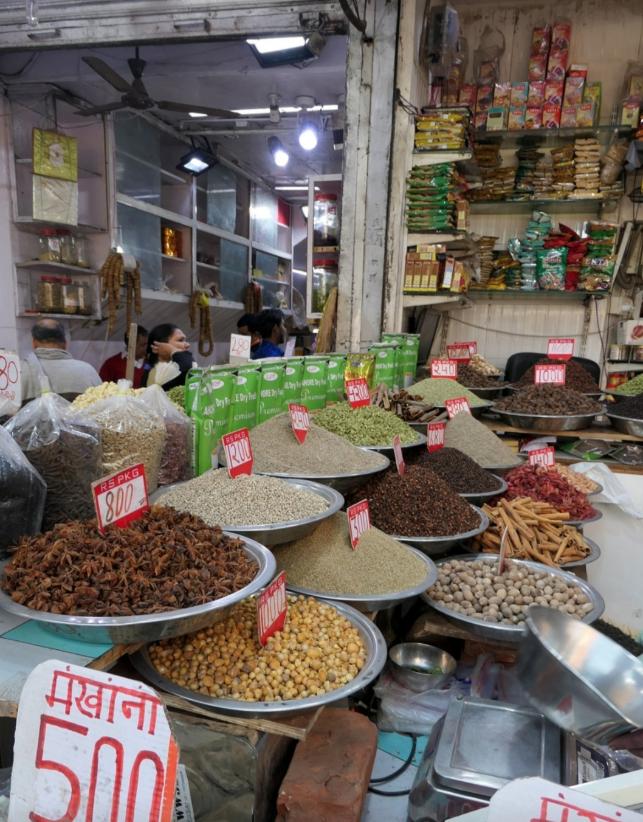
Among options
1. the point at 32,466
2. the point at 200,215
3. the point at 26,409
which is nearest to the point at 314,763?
the point at 32,466

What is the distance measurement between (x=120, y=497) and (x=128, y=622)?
1.15 ft

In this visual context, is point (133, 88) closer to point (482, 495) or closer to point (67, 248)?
point (67, 248)

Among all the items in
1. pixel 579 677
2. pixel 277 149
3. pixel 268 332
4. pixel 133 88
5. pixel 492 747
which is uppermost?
pixel 277 149

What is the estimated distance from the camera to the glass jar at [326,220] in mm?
3693

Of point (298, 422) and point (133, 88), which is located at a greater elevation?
point (133, 88)

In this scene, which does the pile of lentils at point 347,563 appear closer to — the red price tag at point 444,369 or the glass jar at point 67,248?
the red price tag at point 444,369

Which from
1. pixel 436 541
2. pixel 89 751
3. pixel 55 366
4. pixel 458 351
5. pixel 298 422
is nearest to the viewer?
pixel 89 751

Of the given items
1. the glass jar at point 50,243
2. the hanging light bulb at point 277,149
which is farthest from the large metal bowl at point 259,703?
the hanging light bulb at point 277,149

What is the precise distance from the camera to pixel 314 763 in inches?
45.1

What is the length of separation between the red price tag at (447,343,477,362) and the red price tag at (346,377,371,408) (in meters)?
1.67

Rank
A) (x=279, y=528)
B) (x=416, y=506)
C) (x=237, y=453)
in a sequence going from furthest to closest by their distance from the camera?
(x=416, y=506), (x=237, y=453), (x=279, y=528)

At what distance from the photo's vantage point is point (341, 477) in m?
1.78

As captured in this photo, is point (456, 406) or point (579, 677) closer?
point (579, 677)

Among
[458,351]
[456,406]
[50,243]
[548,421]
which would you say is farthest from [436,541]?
[50,243]
